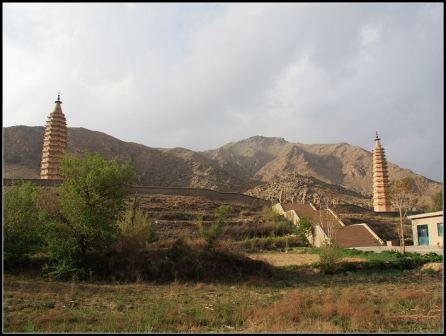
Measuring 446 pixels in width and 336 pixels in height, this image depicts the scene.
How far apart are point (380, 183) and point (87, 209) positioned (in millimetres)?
56390

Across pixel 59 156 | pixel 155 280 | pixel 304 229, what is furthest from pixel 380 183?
pixel 155 280

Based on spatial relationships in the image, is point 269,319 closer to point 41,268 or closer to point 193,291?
point 193,291

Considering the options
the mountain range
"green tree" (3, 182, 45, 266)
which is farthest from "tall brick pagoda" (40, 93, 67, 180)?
"green tree" (3, 182, 45, 266)

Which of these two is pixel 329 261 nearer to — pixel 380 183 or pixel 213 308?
pixel 213 308

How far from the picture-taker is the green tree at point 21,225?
18.4 meters

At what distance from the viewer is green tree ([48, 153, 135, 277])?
1884cm

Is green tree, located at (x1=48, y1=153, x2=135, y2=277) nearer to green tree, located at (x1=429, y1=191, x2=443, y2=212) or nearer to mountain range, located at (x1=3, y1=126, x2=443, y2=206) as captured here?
green tree, located at (x1=429, y1=191, x2=443, y2=212)

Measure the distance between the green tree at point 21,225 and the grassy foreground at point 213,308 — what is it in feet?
5.29

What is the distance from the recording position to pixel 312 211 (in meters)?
48.1

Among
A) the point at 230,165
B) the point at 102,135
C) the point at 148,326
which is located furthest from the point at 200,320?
the point at 230,165

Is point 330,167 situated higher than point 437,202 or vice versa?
point 330,167

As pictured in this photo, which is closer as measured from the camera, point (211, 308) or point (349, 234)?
point (211, 308)

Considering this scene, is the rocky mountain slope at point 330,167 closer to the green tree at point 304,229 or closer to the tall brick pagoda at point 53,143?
the tall brick pagoda at point 53,143

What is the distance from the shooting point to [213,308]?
1159 centimetres
